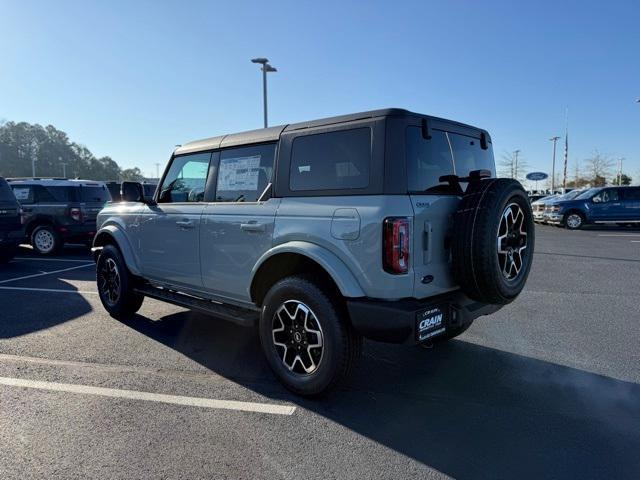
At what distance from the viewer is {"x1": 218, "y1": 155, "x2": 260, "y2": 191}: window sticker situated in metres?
3.90

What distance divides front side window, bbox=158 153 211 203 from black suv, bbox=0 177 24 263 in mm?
6114

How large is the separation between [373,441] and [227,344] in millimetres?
2203

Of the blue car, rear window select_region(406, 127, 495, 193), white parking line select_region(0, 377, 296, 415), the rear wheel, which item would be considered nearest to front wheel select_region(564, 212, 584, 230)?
the blue car

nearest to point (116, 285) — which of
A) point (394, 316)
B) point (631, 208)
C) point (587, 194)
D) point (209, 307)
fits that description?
point (209, 307)

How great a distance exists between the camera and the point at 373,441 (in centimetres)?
275

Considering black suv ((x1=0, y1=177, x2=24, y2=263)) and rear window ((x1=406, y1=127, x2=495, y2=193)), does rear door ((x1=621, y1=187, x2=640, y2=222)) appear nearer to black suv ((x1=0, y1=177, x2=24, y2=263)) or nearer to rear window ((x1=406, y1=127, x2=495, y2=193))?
rear window ((x1=406, y1=127, x2=495, y2=193))

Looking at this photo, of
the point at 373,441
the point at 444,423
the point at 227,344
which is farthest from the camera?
the point at 227,344

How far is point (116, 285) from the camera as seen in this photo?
17.7 ft

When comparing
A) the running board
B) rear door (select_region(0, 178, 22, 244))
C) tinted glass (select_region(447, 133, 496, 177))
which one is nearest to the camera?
tinted glass (select_region(447, 133, 496, 177))

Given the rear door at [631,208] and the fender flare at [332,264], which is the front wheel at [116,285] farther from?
the rear door at [631,208]

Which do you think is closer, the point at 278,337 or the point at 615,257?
the point at 278,337

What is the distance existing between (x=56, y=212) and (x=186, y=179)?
8.05 metres

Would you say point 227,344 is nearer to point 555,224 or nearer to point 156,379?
point 156,379

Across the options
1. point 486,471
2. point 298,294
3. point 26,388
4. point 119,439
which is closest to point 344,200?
point 298,294
